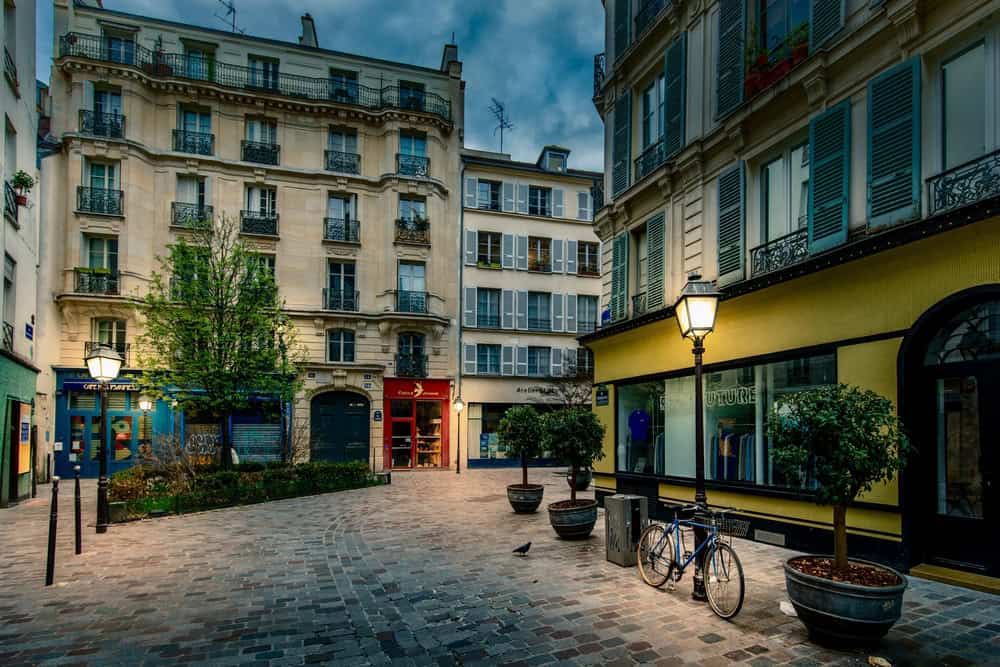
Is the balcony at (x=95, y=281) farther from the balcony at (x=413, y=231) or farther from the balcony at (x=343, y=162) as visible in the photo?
the balcony at (x=413, y=231)

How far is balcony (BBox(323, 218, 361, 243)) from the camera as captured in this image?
2572cm

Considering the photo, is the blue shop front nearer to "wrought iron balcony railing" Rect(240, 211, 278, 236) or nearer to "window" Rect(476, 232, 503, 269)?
"wrought iron balcony railing" Rect(240, 211, 278, 236)

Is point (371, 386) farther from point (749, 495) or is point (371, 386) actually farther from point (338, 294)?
point (749, 495)

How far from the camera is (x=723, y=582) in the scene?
19.7 ft

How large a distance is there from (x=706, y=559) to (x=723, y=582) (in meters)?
Result: 0.28

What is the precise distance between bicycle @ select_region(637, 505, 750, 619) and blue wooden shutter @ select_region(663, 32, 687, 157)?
842 cm

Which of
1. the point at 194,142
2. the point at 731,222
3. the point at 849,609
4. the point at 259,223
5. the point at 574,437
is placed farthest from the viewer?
the point at 259,223

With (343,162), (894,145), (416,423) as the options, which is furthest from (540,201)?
(894,145)

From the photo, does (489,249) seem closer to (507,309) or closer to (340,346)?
(507,309)

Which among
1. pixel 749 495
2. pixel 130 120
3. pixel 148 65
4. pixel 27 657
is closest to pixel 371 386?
pixel 130 120

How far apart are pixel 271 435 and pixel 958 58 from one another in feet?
79.0

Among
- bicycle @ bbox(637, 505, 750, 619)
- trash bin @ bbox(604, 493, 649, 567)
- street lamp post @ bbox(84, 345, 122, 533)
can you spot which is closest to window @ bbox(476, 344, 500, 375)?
street lamp post @ bbox(84, 345, 122, 533)

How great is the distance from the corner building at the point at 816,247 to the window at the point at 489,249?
565 inches

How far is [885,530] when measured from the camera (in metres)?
7.25
